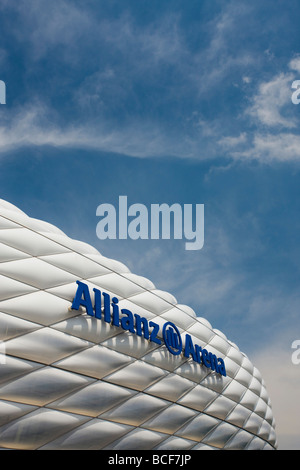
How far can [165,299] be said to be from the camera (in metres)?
13.9

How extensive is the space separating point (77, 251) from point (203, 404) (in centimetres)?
734

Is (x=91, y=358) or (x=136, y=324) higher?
(x=136, y=324)

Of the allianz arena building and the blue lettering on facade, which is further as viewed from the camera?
the blue lettering on facade

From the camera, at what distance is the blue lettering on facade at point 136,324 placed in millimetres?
10344

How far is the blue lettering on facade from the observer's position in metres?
10.3

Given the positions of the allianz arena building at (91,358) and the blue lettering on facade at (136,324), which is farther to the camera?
the blue lettering on facade at (136,324)

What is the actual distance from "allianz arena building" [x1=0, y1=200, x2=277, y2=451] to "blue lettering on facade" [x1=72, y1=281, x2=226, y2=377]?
3 centimetres

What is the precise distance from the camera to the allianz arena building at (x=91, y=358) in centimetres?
853

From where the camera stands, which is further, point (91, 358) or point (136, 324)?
point (136, 324)


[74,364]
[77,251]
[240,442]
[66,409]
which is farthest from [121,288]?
[240,442]

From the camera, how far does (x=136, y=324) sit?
38.0 ft

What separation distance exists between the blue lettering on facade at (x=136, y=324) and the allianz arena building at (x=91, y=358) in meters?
0.03

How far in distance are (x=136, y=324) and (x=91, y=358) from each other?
7.22 feet
